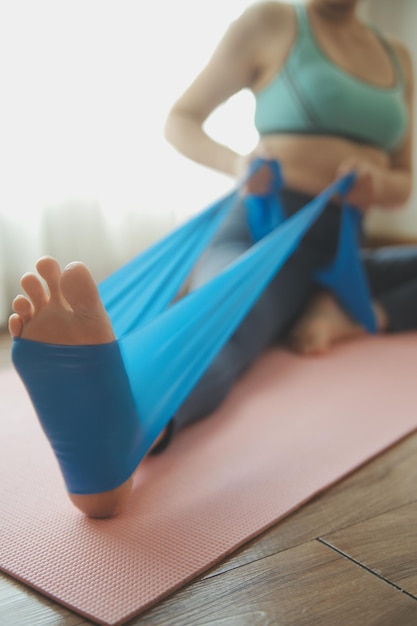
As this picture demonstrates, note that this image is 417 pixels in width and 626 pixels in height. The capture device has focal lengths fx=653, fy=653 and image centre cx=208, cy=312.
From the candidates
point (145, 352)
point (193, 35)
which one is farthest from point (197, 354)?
point (193, 35)

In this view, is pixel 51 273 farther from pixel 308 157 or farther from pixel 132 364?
pixel 308 157

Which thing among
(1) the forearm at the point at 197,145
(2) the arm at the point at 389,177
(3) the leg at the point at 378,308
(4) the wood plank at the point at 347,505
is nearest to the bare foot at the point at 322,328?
(3) the leg at the point at 378,308

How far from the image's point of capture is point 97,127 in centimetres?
165

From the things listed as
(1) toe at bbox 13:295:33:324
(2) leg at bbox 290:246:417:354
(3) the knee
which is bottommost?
(2) leg at bbox 290:246:417:354

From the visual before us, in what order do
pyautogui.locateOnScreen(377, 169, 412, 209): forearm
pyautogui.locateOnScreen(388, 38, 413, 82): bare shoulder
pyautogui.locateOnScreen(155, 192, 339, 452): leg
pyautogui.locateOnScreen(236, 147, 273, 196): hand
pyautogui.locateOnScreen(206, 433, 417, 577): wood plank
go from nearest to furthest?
1. pyautogui.locateOnScreen(206, 433, 417, 577): wood plank
2. pyautogui.locateOnScreen(155, 192, 339, 452): leg
3. pyautogui.locateOnScreen(236, 147, 273, 196): hand
4. pyautogui.locateOnScreen(377, 169, 412, 209): forearm
5. pyautogui.locateOnScreen(388, 38, 413, 82): bare shoulder

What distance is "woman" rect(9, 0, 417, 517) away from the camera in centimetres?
126

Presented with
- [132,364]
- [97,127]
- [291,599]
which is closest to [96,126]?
[97,127]

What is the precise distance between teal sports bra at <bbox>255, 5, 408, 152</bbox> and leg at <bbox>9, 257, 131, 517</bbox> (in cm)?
84

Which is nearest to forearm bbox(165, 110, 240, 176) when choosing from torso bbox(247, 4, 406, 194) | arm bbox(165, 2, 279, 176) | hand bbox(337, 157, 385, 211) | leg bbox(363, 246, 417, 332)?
arm bbox(165, 2, 279, 176)

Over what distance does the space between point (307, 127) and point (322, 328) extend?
41 centimetres

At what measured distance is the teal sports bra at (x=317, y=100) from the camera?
130 cm

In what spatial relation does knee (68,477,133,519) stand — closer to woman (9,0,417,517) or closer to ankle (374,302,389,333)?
woman (9,0,417,517)

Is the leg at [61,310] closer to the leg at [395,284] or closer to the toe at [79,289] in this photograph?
the toe at [79,289]

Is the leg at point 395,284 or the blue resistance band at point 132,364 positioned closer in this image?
the blue resistance band at point 132,364
